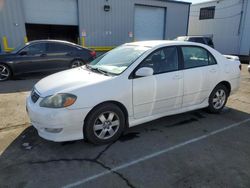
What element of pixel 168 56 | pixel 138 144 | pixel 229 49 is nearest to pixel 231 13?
pixel 229 49

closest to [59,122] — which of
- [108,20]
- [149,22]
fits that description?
[108,20]

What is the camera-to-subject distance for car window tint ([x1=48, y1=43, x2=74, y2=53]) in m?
8.30

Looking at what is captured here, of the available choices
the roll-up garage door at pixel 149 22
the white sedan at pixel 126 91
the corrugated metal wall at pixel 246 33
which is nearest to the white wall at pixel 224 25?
the corrugated metal wall at pixel 246 33

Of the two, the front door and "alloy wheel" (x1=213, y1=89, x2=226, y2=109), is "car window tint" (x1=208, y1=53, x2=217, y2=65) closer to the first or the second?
"alloy wheel" (x1=213, y1=89, x2=226, y2=109)

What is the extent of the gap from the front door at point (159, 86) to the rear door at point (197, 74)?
7.3 inches

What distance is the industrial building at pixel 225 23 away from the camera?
62.0 ft

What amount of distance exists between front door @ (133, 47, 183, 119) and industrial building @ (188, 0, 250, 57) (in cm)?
1827

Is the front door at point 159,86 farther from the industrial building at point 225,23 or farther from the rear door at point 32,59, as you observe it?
the industrial building at point 225,23

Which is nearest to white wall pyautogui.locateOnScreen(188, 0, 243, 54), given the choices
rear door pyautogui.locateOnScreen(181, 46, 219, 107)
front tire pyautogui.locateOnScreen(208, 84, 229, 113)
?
front tire pyautogui.locateOnScreen(208, 84, 229, 113)

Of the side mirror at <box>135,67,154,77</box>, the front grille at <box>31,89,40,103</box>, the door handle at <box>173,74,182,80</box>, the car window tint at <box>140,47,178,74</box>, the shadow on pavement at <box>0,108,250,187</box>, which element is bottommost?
the shadow on pavement at <box>0,108,250,187</box>

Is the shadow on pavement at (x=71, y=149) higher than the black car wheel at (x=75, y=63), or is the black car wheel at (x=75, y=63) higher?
the black car wheel at (x=75, y=63)

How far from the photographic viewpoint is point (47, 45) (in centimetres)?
823

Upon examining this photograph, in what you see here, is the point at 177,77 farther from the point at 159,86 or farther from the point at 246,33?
the point at 246,33

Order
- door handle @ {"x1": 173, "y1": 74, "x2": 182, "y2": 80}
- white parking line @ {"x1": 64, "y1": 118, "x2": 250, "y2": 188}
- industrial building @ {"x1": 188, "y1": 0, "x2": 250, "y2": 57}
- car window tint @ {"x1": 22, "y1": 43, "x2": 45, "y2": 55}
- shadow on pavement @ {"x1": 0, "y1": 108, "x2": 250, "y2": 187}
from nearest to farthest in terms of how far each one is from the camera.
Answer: white parking line @ {"x1": 64, "y1": 118, "x2": 250, "y2": 188} < shadow on pavement @ {"x1": 0, "y1": 108, "x2": 250, "y2": 187} < door handle @ {"x1": 173, "y1": 74, "x2": 182, "y2": 80} < car window tint @ {"x1": 22, "y1": 43, "x2": 45, "y2": 55} < industrial building @ {"x1": 188, "y1": 0, "x2": 250, "y2": 57}
